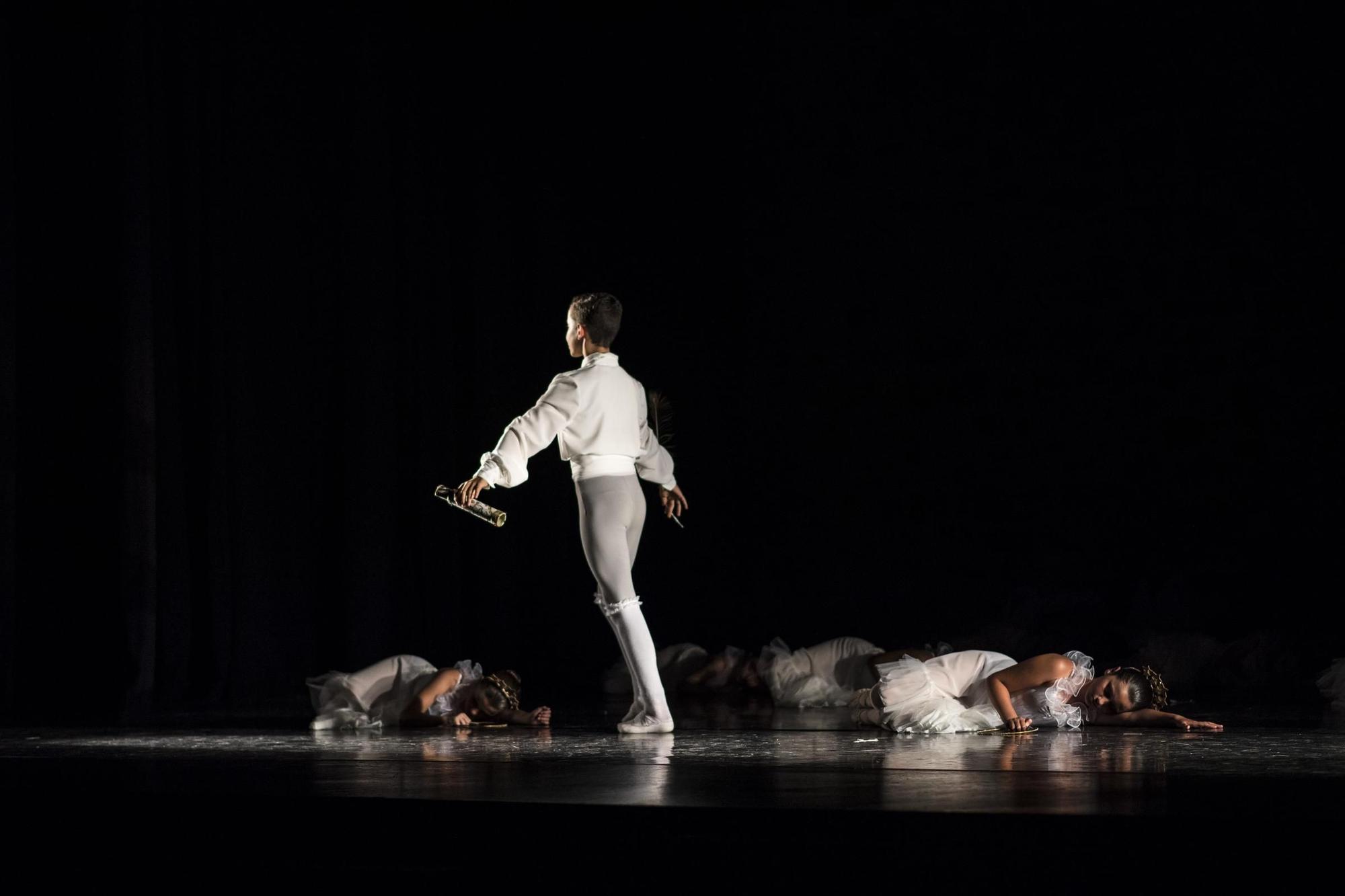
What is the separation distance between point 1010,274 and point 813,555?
65.5 inches

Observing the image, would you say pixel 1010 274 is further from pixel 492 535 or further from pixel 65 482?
pixel 65 482

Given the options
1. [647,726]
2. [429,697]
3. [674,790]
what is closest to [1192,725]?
[647,726]

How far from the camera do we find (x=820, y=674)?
17.5ft

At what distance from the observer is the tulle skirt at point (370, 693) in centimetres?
405

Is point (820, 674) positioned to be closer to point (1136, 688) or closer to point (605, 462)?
point (1136, 688)

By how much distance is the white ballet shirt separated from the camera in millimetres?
3590

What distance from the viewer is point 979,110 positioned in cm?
720

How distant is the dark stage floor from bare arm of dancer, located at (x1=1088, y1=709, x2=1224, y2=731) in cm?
25

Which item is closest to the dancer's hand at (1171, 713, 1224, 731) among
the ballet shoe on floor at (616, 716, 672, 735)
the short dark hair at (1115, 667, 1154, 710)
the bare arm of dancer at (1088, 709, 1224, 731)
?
the bare arm of dancer at (1088, 709, 1224, 731)

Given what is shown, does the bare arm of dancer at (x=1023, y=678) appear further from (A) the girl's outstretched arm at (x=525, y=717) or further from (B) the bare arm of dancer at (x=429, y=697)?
(B) the bare arm of dancer at (x=429, y=697)

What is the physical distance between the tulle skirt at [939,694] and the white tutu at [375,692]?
4.03ft

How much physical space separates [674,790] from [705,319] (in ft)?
18.0

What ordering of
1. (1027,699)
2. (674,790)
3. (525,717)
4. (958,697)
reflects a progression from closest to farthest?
(674,790), (1027,699), (958,697), (525,717)

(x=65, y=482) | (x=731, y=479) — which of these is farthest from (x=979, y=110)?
(x=65, y=482)
